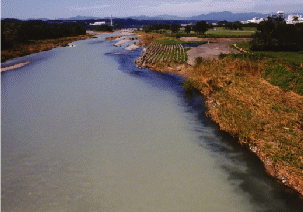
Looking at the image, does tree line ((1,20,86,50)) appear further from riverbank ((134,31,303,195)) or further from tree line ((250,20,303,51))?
tree line ((250,20,303,51))

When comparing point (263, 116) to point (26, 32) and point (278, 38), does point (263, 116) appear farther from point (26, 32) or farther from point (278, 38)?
point (26, 32)

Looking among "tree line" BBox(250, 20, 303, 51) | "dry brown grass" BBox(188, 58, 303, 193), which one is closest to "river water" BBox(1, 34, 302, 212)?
"dry brown grass" BBox(188, 58, 303, 193)

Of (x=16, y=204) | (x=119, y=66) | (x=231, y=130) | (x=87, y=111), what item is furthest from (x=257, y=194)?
(x=119, y=66)

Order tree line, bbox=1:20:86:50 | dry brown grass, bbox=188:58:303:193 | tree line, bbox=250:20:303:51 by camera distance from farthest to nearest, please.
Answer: tree line, bbox=1:20:86:50 < tree line, bbox=250:20:303:51 < dry brown grass, bbox=188:58:303:193

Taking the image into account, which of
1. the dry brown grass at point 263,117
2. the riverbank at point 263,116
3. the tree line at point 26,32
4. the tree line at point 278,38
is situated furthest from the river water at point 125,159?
the tree line at point 26,32

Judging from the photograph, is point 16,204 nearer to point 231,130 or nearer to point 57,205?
point 57,205

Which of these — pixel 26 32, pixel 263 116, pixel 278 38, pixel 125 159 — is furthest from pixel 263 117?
pixel 26 32
